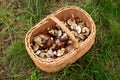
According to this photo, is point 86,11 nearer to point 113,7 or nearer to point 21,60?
point 113,7

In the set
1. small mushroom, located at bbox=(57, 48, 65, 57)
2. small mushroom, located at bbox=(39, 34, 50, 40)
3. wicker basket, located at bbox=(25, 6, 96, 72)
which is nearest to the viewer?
wicker basket, located at bbox=(25, 6, 96, 72)

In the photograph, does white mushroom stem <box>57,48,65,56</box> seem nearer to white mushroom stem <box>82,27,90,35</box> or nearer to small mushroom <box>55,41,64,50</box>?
small mushroom <box>55,41,64,50</box>

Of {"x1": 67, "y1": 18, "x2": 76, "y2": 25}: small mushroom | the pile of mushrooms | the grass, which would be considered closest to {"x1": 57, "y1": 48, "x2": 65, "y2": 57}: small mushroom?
the pile of mushrooms

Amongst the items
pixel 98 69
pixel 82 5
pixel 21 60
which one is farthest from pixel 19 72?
pixel 82 5

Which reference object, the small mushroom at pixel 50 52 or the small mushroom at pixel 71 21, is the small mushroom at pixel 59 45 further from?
the small mushroom at pixel 71 21

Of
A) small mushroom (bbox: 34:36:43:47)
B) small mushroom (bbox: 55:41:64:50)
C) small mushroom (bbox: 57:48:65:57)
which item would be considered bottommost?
small mushroom (bbox: 57:48:65:57)

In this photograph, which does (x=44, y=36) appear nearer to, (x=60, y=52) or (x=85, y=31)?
(x=60, y=52)

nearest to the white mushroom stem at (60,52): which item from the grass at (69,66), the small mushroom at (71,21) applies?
the grass at (69,66)
